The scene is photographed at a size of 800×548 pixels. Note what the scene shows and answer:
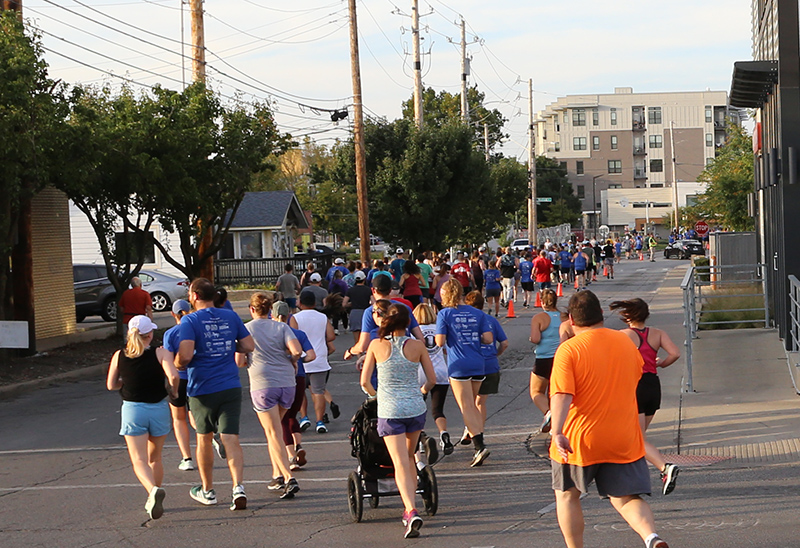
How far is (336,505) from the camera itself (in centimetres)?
796

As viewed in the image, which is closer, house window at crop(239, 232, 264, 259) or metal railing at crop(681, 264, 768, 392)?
metal railing at crop(681, 264, 768, 392)

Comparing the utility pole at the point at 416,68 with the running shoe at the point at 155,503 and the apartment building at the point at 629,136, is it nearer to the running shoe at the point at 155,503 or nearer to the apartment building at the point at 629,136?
the running shoe at the point at 155,503

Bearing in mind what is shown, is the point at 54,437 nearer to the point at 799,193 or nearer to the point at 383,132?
the point at 799,193

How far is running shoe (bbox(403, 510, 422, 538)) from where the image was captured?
6711 mm

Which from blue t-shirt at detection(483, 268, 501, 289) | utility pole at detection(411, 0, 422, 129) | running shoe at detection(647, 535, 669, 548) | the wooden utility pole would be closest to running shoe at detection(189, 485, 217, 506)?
running shoe at detection(647, 535, 669, 548)

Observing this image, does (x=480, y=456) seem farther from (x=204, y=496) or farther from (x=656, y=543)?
(x=656, y=543)

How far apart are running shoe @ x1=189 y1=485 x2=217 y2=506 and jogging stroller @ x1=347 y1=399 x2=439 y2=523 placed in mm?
1317

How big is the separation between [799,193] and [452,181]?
886 inches

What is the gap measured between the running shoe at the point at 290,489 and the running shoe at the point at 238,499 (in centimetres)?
45

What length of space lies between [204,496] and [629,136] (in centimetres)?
10728

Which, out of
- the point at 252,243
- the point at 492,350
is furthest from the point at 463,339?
the point at 252,243

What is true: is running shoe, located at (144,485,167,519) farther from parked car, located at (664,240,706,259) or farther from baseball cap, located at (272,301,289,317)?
parked car, located at (664,240,706,259)

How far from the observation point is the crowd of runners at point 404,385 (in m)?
5.36

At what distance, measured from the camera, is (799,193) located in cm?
1562
